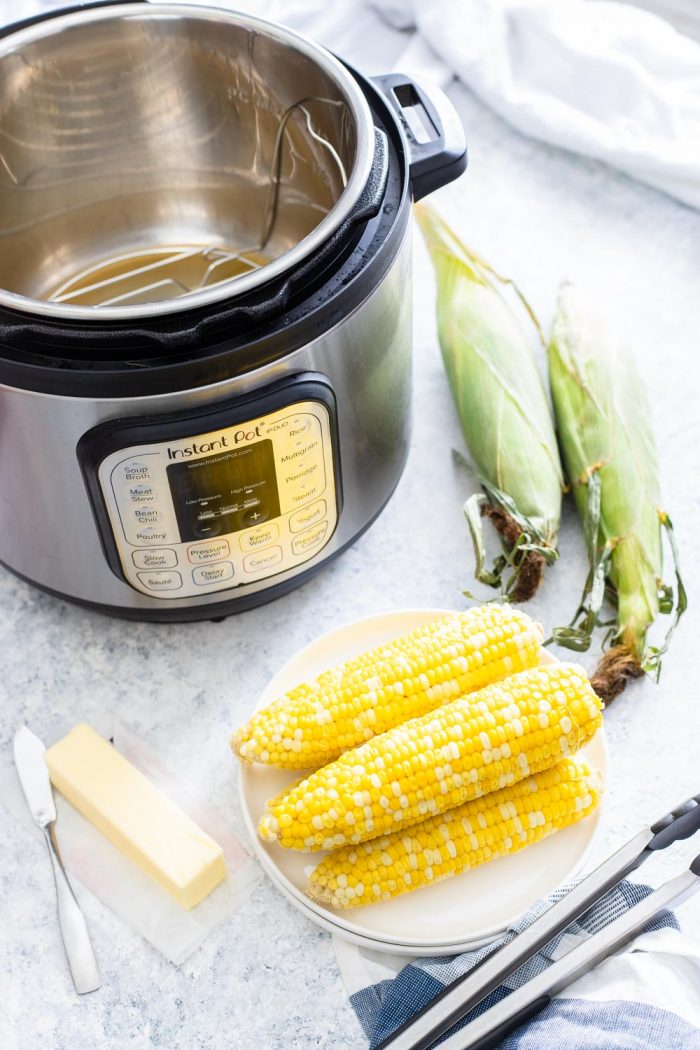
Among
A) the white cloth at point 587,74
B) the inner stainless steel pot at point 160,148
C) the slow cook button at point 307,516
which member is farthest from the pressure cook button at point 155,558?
the white cloth at point 587,74

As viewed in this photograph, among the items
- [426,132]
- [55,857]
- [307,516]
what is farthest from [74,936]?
[426,132]

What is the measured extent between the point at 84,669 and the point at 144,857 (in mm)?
241

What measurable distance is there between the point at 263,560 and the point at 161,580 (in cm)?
10

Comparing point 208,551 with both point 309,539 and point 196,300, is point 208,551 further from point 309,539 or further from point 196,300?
point 196,300

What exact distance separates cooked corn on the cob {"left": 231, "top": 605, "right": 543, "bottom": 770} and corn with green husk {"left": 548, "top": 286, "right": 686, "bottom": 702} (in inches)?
4.7

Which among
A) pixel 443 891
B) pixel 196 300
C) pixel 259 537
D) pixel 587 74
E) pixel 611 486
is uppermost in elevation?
pixel 196 300

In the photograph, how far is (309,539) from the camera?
1050 millimetres

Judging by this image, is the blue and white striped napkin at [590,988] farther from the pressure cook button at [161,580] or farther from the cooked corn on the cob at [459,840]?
the pressure cook button at [161,580]

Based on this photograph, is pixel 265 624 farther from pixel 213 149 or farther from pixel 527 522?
pixel 213 149

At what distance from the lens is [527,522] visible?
115 centimetres

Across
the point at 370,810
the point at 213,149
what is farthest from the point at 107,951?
the point at 213,149

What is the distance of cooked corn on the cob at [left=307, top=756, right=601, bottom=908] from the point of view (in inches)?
35.9

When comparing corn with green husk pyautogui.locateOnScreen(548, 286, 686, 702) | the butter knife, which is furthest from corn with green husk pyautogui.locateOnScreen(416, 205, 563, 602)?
the butter knife

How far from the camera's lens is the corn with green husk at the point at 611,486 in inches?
42.6
